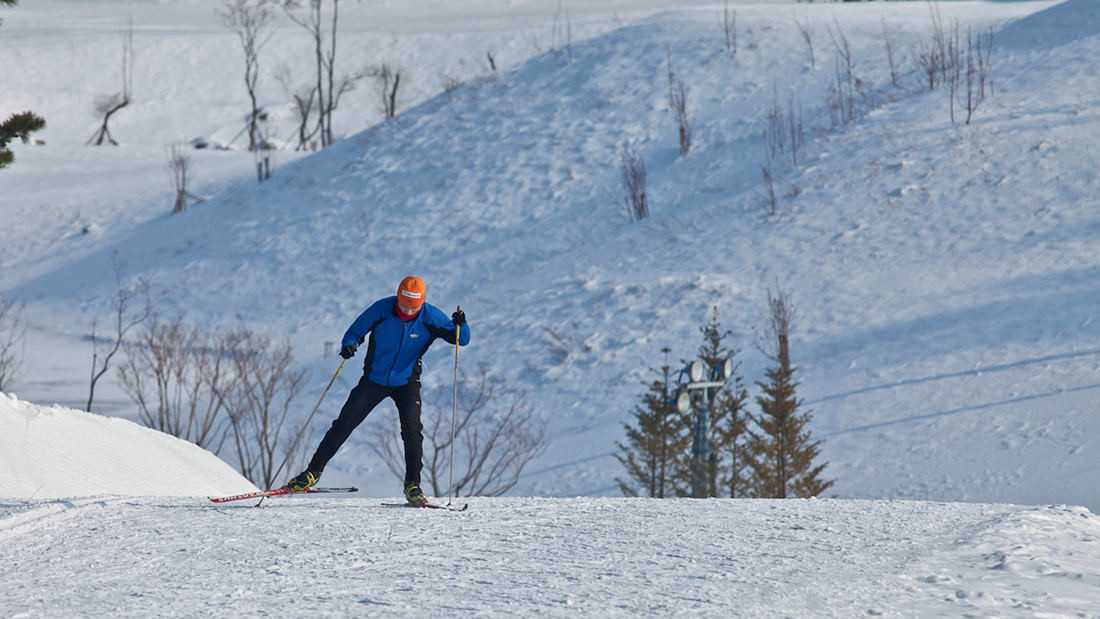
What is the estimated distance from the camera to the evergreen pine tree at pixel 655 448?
2875 centimetres

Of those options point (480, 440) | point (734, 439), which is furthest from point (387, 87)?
point (734, 439)

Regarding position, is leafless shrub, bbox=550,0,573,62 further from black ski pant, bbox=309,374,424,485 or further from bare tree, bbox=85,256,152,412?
black ski pant, bbox=309,374,424,485

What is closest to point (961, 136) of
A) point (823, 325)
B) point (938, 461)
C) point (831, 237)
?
point (831, 237)

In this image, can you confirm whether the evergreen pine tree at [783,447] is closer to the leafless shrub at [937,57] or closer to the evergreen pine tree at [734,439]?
the evergreen pine tree at [734,439]

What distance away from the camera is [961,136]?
39.2 metres

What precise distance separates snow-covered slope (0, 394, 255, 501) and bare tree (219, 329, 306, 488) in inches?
551

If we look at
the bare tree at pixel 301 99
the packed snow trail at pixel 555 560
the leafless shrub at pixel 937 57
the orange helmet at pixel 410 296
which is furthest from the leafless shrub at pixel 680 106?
the orange helmet at pixel 410 296

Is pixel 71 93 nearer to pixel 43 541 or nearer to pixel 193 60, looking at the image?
pixel 193 60

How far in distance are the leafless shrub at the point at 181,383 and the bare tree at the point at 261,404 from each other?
42 cm

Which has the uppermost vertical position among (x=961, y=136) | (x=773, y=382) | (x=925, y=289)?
(x=961, y=136)

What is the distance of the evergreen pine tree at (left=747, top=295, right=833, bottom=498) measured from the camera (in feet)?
89.8

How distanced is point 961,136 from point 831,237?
17.4 ft

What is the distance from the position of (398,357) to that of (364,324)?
0.36 metres

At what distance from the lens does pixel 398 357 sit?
1112 centimetres
